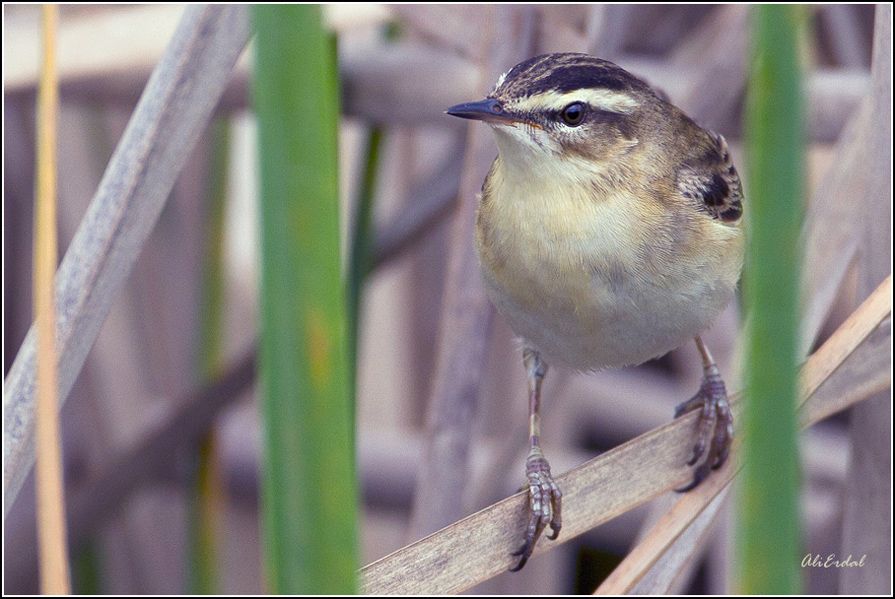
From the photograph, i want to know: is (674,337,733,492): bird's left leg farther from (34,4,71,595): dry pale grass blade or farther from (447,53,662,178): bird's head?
(34,4,71,595): dry pale grass blade

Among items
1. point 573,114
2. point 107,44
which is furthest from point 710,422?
point 107,44

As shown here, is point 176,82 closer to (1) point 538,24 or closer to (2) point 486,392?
(1) point 538,24

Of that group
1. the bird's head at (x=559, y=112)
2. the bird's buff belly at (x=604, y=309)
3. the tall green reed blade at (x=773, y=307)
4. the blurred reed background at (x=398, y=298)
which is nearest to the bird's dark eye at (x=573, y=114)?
the bird's head at (x=559, y=112)

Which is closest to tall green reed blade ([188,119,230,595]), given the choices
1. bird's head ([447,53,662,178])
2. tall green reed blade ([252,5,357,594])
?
bird's head ([447,53,662,178])

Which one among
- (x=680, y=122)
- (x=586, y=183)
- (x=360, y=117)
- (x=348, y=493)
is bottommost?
(x=348, y=493)

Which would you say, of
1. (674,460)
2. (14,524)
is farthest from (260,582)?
(674,460)
